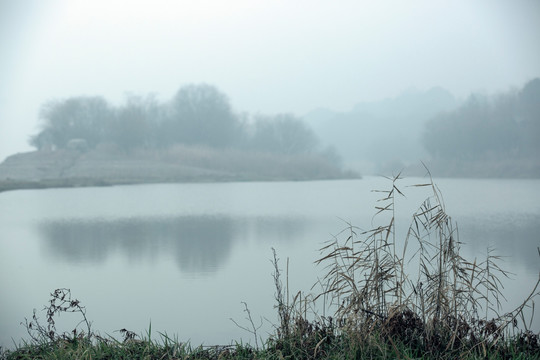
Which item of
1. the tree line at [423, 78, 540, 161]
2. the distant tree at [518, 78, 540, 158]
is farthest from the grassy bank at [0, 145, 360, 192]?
the distant tree at [518, 78, 540, 158]

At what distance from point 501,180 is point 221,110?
22.4 m

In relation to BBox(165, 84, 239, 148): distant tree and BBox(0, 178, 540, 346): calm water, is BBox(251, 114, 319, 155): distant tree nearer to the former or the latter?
BBox(165, 84, 239, 148): distant tree

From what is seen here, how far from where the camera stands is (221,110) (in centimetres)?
4019

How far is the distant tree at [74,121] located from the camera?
3238cm

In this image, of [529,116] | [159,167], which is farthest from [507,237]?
→ [159,167]

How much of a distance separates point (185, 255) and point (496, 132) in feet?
55.3

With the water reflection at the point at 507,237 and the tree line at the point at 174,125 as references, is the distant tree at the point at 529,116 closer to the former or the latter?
the water reflection at the point at 507,237

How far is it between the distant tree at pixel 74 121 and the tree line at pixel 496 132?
70.6ft

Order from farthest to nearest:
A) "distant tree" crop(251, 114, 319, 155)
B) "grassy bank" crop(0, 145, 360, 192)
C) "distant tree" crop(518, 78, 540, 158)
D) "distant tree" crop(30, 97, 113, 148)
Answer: "distant tree" crop(251, 114, 319, 155) < "distant tree" crop(30, 97, 113, 148) < "grassy bank" crop(0, 145, 360, 192) < "distant tree" crop(518, 78, 540, 158)

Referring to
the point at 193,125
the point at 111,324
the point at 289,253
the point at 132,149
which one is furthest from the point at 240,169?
the point at 111,324

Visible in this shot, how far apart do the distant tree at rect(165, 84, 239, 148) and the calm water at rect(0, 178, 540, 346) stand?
24.4 metres

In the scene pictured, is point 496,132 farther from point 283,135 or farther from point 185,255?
point 283,135

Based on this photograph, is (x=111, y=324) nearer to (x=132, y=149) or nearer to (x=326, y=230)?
(x=326, y=230)

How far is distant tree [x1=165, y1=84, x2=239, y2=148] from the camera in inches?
1485
